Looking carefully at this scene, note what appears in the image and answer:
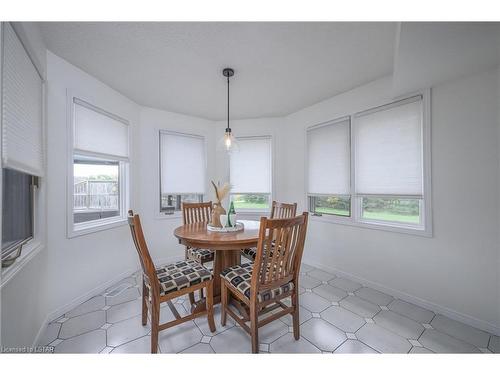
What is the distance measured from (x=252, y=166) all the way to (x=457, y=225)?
8.87ft

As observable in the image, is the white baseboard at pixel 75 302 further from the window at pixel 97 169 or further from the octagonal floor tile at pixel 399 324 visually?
the octagonal floor tile at pixel 399 324

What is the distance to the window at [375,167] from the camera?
2080 millimetres

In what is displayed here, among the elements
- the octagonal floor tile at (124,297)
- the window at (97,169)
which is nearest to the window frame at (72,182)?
the window at (97,169)

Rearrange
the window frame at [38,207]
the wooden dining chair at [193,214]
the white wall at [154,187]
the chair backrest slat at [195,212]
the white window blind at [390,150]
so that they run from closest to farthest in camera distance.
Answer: the window frame at [38,207], the white window blind at [390,150], the wooden dining chair at [193,214], the chair backrest slat at [195,212], the white wall at [154,187]

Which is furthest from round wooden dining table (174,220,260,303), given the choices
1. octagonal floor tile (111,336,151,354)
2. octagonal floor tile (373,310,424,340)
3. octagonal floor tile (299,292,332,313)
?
octagonal floor tile (373,310,424,340)

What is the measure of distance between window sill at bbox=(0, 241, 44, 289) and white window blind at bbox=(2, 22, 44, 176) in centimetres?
57

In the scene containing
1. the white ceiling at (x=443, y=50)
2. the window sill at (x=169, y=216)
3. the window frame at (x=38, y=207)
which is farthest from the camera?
the window sill at (x=169, y=216)

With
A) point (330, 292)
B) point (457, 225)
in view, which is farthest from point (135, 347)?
point (457, 225)

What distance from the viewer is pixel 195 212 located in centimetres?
262

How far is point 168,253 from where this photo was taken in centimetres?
323

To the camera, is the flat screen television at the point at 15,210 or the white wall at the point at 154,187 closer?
the flat screen television at the point at 15,210

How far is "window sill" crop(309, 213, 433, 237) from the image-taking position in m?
2.03

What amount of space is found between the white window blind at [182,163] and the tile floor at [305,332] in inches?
68.3

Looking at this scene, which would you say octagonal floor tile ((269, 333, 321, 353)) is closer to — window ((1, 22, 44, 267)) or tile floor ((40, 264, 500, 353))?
tile floor ((40, 264, 500, 353))
